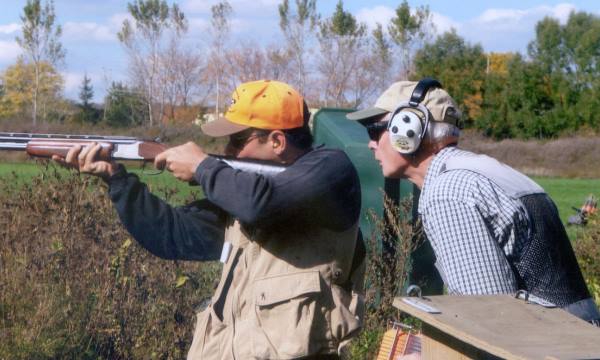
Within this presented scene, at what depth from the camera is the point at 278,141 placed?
346cm

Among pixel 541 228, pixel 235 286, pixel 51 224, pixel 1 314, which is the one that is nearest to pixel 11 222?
pixel 51 224

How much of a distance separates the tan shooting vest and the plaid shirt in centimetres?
37

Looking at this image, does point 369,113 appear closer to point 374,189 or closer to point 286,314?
point 286,314

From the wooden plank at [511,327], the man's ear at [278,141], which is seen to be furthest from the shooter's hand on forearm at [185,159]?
the wooden plank at [511,327]

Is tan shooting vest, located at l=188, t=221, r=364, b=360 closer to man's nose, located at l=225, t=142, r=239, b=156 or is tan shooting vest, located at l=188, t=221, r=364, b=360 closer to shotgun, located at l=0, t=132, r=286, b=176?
man's nose, located at l=225, t=142, r=239, b=156

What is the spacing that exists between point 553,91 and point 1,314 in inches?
2324

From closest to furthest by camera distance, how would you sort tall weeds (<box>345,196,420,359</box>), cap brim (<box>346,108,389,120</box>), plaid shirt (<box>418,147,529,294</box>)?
plaid shirt (<box>418,147,529,294</box>), cap brim (<box>346,108,389,120</box>), tall weeds (<box>345,196,420,359</box>)

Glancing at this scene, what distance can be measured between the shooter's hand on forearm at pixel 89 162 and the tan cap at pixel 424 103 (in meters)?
0.97

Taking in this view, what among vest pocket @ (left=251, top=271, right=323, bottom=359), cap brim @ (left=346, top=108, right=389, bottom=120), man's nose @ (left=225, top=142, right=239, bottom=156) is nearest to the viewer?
vest pocket @ (left=251, top=271, right=323, bottom=359)

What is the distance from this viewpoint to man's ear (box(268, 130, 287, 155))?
3446mm

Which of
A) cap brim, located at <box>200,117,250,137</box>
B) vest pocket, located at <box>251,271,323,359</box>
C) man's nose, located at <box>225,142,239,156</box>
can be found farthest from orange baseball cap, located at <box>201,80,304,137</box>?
vest pocket, located at <box>251,271,323,359</box>

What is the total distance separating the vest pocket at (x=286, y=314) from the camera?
123 inches

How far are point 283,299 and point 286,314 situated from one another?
0.05m

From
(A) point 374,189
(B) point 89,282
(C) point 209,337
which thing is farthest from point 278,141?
(A) point 374,189
